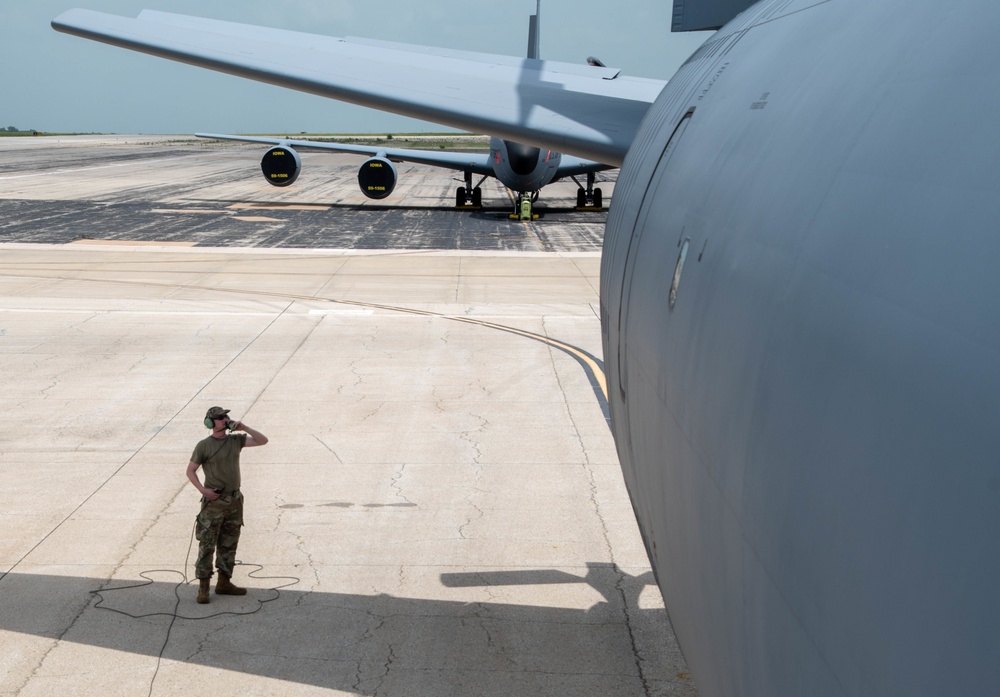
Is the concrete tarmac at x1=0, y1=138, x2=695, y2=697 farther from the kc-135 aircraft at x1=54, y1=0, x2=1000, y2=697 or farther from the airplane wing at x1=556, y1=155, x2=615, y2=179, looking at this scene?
the airplane wing at x1=556, y1=155, x2=615, y2=179

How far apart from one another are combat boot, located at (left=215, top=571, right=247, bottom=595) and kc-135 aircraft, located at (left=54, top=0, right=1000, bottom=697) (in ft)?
18.0

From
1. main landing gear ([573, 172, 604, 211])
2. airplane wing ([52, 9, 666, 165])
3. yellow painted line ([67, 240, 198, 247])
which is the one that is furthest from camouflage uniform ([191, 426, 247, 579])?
main landing gear ([573, 172, 604, 211])

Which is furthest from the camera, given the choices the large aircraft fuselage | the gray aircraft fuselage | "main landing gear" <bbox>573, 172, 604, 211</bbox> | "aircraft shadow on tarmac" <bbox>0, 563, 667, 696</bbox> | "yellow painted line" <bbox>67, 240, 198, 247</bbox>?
"main landing gear" <bbox>573, 172, 604, 211</bbox>

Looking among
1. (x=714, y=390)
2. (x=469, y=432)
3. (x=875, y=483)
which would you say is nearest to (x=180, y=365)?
(x=469, y=432)

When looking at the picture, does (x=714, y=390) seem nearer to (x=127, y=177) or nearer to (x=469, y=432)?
(x=469, y=432)

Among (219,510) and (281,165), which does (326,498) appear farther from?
(281,165)

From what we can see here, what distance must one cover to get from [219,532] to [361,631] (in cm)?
167

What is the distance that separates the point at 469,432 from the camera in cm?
1437

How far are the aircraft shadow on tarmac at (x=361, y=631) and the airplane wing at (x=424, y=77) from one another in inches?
166

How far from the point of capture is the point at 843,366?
233 centimetres

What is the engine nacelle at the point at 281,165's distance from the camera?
1661 inches

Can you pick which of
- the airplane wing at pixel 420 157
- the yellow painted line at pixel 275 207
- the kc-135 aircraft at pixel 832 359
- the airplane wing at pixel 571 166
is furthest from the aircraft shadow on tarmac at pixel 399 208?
the kc-135 aircraft at pixel 832 359

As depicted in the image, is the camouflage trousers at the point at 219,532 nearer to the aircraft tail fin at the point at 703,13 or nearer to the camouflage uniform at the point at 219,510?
the camouflage uniform at the point at 219,510

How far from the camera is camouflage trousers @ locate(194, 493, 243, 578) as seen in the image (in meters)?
9.14
